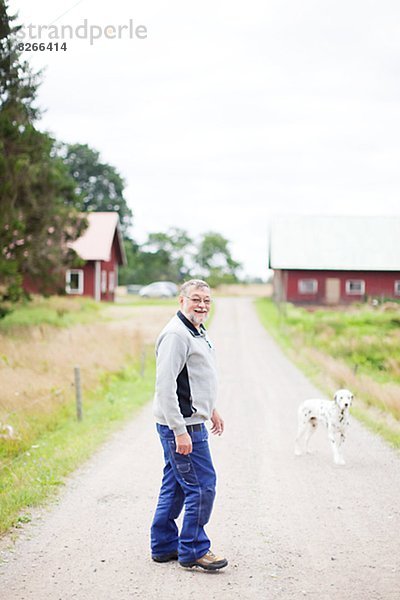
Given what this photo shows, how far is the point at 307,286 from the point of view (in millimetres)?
31453

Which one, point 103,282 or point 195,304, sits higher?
point 195,304

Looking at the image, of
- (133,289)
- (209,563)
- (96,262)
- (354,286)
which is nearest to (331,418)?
(209,563)

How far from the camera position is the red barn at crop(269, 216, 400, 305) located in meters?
17.8

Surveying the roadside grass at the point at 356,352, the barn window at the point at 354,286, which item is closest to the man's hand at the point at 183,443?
the roadside grass at the point at 356,352

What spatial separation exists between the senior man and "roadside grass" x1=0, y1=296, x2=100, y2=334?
72.8 feet

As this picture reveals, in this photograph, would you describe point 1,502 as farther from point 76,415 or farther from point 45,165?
point 45,165

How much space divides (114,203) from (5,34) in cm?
6079

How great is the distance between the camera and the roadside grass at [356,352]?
15.4 metres

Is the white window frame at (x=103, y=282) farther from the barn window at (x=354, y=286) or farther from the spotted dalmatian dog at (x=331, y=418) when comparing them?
the spotted dalmatian dog at (x=331, y=418)

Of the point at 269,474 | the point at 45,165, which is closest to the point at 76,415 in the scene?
the point at 269,474

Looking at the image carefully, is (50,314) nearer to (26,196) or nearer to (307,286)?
(26,196)

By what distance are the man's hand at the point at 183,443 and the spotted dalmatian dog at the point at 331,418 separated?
4.86 meters

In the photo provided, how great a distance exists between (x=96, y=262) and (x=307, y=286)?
23685 millimetres

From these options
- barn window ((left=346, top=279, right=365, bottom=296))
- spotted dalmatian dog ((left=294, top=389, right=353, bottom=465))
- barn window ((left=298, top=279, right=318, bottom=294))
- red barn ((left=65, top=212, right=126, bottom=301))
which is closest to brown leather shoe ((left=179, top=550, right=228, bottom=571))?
spotted dalmatian dog ((left=294, top=389, right=353, bottom=465))
